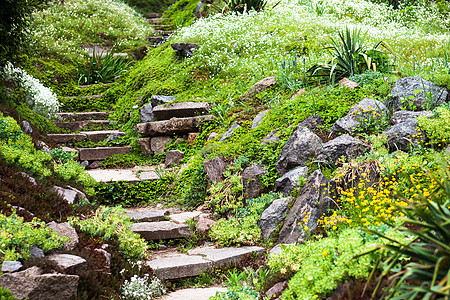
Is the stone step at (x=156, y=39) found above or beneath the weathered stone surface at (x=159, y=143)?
above

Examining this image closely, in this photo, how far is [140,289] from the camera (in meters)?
3.64

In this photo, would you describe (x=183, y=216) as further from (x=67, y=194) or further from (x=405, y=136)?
(x=405, y=136)

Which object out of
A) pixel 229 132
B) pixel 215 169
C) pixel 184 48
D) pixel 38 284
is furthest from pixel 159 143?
pixel 38 284

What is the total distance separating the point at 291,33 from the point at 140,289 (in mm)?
7540

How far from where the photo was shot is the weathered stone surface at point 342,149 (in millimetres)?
4496

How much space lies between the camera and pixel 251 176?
17.5 feet

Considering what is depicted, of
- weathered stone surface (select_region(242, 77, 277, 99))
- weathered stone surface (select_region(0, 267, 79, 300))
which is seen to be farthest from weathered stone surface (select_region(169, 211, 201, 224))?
weathered stone surface (select_region(242, 77, 277, 99))

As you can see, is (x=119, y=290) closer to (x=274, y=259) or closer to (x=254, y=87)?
(x=274, y=259)

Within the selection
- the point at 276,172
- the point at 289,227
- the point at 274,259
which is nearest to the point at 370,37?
the point at 276,172

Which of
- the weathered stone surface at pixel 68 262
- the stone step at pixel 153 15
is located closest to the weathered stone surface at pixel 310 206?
the weathered stone surface at pixel 68 262

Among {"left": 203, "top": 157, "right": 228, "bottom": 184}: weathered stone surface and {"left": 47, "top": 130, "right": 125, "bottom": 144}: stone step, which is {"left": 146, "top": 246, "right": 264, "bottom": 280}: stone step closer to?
{"left": 203, "top": 157, "right": 228, "bottom": 184}: weathered stone surface

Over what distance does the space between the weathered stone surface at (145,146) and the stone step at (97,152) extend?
16.2 inches

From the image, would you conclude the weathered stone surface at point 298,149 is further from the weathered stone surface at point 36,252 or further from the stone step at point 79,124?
the stone step at point 79,124

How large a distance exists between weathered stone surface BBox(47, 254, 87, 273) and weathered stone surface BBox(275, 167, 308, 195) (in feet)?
8.35
